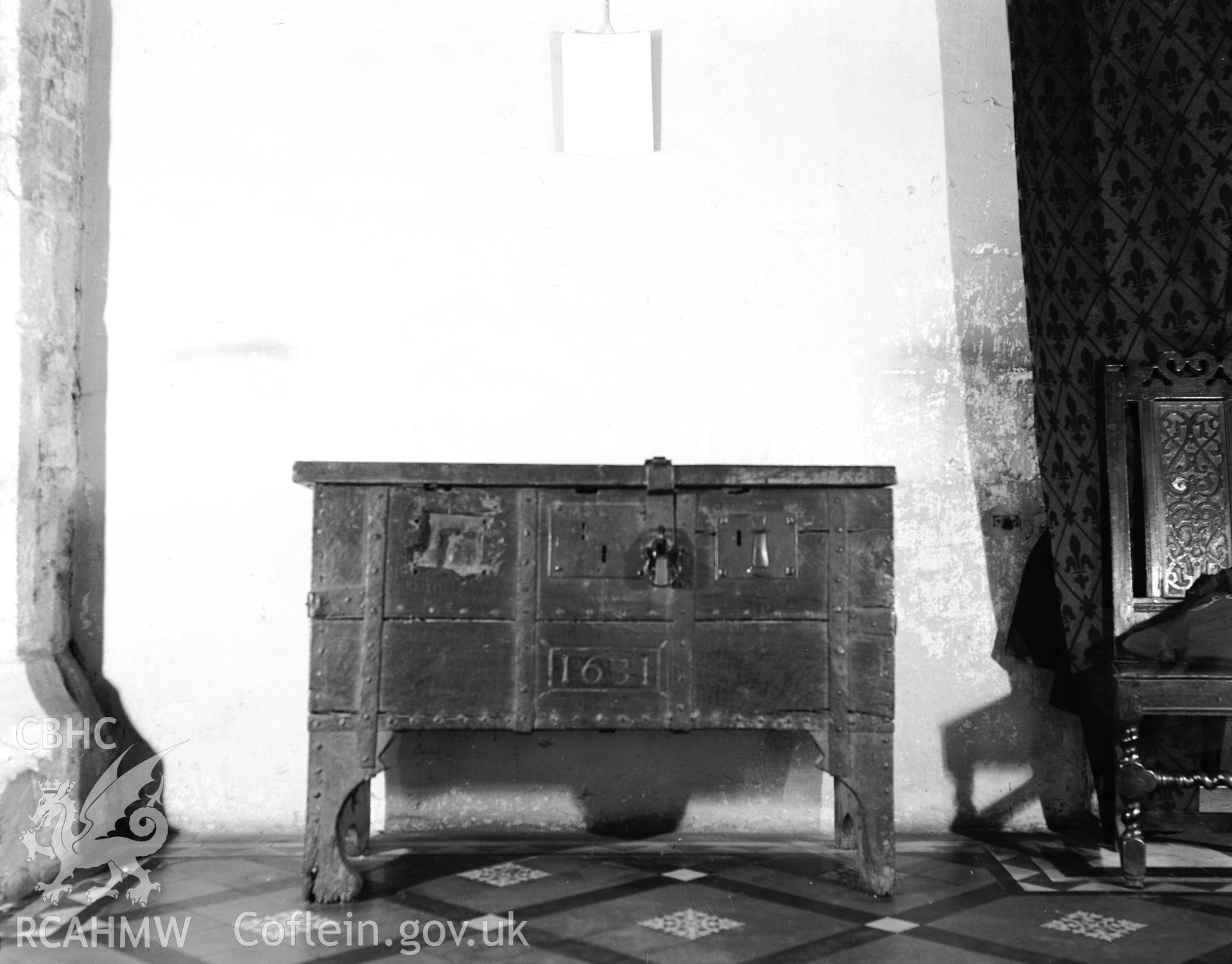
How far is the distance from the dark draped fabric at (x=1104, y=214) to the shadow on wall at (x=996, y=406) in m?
Answer: 0.11

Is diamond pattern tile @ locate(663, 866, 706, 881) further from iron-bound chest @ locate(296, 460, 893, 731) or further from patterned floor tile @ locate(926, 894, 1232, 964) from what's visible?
patterned floor tile @ locate(926, 894, 1232, 964)

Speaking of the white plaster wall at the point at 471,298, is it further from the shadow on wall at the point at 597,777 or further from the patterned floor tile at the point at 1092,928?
the patterned floor tile at the point at 1092,928

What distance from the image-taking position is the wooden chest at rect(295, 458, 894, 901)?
9.48 ft

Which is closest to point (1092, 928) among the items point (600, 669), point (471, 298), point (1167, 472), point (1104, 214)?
point (600, 669)

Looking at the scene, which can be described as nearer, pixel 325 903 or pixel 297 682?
pixel 325 903

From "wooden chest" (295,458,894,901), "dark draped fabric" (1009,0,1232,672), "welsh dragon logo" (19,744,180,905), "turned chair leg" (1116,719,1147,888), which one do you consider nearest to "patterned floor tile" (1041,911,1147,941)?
"turned chair leg" (1116,719,1147,888)

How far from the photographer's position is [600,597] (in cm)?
293

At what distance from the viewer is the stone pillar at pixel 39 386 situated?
3.21m

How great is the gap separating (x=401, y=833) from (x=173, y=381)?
1501 millimetres

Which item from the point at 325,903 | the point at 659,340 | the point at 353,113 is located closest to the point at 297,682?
the point at 325,903

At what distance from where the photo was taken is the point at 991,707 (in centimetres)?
362

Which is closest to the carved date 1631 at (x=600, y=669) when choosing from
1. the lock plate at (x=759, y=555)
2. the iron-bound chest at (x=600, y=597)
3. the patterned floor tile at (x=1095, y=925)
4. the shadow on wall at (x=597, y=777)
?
the iron-bound chest at (x=600, y=597)

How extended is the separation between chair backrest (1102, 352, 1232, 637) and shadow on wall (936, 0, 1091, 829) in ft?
0.94

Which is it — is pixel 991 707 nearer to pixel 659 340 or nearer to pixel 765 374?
pixel 765 374
